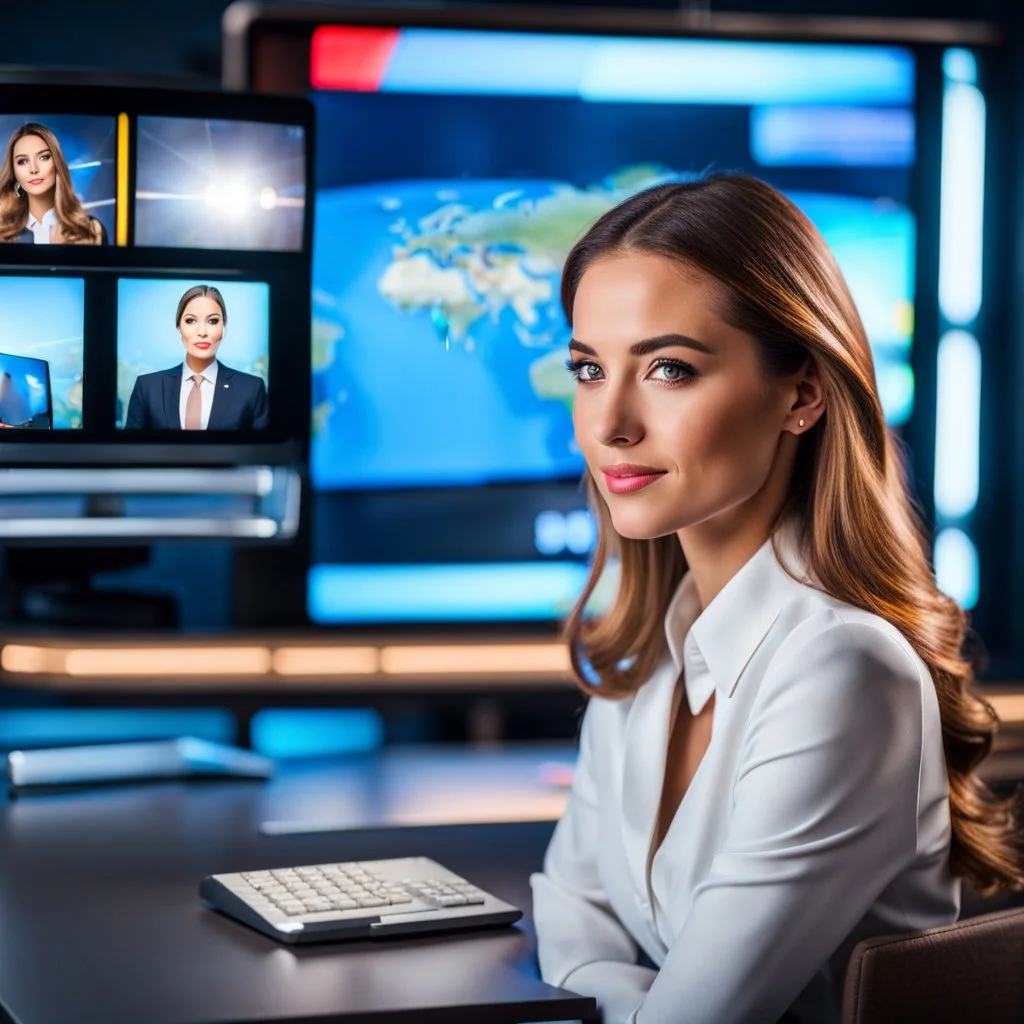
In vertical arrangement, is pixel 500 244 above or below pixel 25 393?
above

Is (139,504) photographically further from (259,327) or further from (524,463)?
(259,327)

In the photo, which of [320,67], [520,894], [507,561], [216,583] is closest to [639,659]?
[520,894]

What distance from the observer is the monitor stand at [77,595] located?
7.07ft

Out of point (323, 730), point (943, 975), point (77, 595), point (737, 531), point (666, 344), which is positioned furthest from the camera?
point (323, 730)

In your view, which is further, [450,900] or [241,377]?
[241,377]

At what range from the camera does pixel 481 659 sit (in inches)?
87.9

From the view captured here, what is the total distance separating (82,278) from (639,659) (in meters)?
0.64

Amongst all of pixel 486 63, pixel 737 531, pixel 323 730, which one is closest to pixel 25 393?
pixel 737 531

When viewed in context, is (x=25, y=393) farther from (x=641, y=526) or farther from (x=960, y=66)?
(x=960, y=66)

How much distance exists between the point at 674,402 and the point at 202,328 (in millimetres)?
463

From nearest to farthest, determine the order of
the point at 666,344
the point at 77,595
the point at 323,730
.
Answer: the point at 666,344, the point at 77,595, the point at 323,730

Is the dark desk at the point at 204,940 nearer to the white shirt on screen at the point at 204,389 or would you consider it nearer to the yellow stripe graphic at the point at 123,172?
the white shirt on screen at the point at 204,389

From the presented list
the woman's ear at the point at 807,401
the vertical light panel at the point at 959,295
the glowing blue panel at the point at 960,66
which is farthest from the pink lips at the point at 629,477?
the glowing blue panel at the point at 960,66

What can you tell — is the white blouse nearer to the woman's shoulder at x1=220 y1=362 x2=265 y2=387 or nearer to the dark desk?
the dark desk
